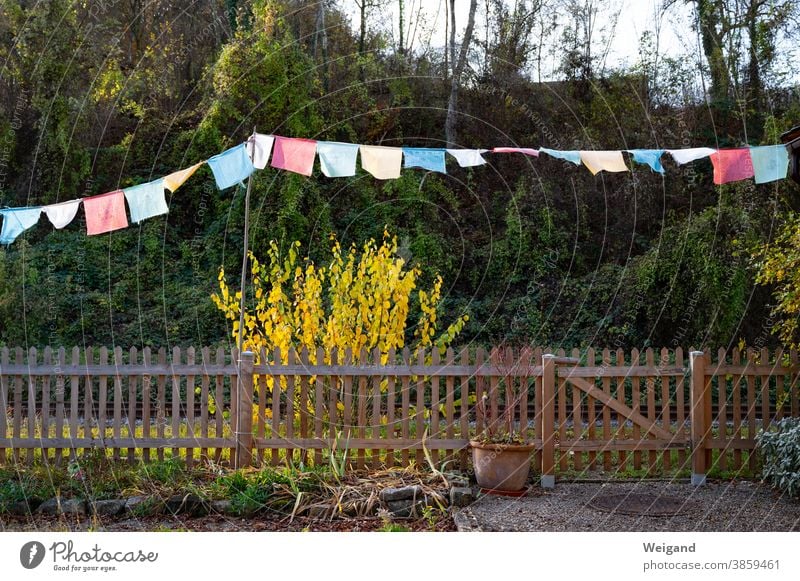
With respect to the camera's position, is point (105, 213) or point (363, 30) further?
point (363, 30)

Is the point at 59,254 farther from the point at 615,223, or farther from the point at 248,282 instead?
the point at 615,223

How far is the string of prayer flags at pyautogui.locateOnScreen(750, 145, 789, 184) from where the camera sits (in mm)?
7449

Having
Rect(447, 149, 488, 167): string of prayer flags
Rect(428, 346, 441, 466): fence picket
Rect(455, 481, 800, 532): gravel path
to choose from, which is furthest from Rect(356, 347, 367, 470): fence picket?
Rect(447, 149, 488, 167): string of prayer flags

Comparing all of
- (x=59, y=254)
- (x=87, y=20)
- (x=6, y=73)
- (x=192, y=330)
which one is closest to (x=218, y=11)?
(x=87, y=20)

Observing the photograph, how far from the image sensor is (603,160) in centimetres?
773

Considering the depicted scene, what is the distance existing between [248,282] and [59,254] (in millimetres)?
4026

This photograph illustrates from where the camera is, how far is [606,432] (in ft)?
24.8

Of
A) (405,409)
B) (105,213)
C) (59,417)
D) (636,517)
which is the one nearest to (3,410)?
(59,417)

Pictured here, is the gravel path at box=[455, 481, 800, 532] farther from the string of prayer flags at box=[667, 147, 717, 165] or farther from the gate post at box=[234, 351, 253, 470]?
the string of prayer flags at box=[667, 147, 717, 165]

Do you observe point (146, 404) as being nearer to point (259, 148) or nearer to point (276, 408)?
point (276, 408)

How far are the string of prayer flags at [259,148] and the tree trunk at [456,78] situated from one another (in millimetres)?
11242

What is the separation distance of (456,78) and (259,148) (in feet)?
40.1

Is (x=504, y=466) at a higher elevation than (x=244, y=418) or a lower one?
lower
